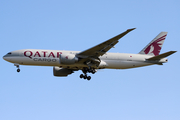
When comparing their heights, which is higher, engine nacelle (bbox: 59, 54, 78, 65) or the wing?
the wing

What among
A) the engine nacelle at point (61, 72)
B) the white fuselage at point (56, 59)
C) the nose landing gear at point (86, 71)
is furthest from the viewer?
the engine nacelle at point (61, 72)

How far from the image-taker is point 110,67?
42219 millimetres

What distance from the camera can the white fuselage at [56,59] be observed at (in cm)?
4031

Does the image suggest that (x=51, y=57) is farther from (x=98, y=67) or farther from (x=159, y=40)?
(x=159, y=40)

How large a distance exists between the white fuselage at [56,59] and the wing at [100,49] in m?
1.64

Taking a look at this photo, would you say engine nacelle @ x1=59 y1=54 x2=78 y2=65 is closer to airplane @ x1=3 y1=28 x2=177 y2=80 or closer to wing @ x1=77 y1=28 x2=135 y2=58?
airplane @ x1=3 y1=28 x2=177 y2=80

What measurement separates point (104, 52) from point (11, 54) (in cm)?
1200

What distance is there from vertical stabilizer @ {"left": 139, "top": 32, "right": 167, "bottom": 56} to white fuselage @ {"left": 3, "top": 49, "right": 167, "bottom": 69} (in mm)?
2181

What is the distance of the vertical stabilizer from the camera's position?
45406 mm

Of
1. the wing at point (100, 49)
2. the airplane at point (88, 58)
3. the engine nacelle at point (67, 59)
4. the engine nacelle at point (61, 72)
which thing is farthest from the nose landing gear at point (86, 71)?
the engine nacelle at point (67, 59)

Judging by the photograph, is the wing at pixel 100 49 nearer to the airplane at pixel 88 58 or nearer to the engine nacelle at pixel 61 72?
the airplane at pixel 88 58

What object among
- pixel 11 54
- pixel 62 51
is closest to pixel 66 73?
pixel 62 51

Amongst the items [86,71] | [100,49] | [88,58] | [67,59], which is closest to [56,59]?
[67,59]

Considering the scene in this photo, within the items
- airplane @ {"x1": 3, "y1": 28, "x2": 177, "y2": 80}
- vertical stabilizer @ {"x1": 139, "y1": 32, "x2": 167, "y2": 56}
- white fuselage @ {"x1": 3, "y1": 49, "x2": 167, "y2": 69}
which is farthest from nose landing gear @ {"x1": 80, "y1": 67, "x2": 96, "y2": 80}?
vertical stabilizer @ {"x1": 139, "y1": 32, "x2": 167, "y2": 56}
